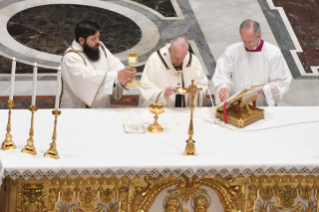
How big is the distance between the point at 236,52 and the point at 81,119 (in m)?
2.11

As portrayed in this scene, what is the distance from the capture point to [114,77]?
6.84 metres

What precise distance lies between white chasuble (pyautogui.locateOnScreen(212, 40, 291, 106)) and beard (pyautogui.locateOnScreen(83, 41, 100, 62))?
4.21 ft

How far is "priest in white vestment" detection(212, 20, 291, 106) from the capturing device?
23.5 feet

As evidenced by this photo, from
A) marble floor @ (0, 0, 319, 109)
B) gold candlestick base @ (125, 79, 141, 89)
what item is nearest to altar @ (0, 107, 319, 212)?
gold candlestick base @ (125, 79, 141, 89)

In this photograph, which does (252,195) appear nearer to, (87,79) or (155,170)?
(155,170)

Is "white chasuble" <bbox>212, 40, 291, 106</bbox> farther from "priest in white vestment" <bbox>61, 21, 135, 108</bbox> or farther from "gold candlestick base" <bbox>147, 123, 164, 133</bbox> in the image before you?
"gold candlestick base" <bbox>147, 123, 164, 133</bbox>

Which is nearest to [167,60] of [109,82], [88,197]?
[109,82]

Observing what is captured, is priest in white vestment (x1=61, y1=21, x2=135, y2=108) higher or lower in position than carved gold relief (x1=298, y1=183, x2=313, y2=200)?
higher

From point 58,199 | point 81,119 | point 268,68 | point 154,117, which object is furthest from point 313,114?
point 58,199

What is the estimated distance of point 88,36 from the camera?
698 cm

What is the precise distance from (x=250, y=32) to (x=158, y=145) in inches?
76.2

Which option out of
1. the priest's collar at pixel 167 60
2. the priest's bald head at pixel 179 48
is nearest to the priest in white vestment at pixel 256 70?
the priest's collar at pixel 167 60

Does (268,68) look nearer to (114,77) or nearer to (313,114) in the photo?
(313,114)

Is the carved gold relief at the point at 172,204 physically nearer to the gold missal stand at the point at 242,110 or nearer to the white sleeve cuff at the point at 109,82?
the gold missal stand at the point at 242,110
